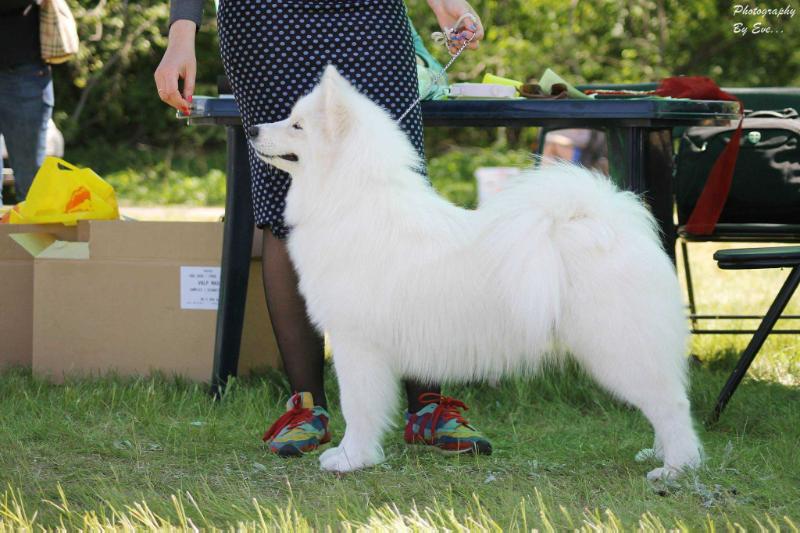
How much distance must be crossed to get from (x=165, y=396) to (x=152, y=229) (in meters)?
0.66

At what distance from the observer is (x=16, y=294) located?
392 centimetres

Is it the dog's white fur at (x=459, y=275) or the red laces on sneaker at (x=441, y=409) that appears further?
the red laces on sneaker at (x=441, y=409)

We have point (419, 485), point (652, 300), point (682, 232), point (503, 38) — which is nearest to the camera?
point (652, 300)

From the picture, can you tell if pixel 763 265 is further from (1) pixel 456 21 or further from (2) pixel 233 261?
(2) pixel 233 261

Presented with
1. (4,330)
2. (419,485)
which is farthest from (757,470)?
(4,330)

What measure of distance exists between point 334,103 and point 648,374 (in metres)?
1.06

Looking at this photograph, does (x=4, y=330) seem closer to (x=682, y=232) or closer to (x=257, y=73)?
(x=257, y=73)

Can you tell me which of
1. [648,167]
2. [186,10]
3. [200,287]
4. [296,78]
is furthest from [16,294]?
[648,167]

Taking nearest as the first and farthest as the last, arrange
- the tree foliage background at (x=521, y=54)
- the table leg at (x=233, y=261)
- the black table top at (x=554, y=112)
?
the black table top at (x=554, y=112) → the table leg at (x=233, y=261) → the tree foliage background at (x=521, y=54)

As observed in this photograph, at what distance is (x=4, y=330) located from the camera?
3.95 meters

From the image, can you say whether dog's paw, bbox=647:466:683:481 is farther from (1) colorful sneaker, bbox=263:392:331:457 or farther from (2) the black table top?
(2) the black table top

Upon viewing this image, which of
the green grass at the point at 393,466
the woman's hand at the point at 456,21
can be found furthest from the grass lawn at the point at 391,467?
the woman's hand at the point at 456,21

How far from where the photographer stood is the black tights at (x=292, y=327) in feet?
9.78

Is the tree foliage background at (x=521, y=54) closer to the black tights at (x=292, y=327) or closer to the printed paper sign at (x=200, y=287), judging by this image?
the printed paper sign at (x=200, y=287)
